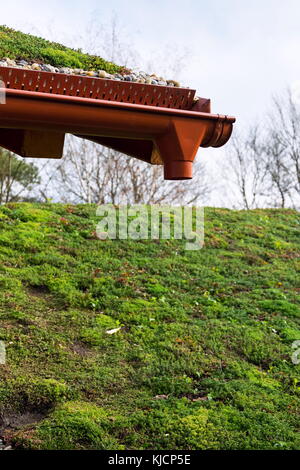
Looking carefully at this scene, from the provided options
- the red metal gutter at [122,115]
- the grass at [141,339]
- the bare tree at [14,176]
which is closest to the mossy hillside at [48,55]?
the red metal gutter at [122,115]

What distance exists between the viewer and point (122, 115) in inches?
120

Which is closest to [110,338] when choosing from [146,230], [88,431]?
[88,431]

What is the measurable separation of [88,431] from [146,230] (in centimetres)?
624

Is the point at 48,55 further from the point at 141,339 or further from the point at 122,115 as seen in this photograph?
the point at 141,339

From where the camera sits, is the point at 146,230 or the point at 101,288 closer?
the point at 101,288

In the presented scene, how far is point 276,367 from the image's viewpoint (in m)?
7.09

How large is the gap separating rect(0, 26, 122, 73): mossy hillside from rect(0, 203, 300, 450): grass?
3.40m

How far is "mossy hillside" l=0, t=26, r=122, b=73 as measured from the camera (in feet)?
11.0

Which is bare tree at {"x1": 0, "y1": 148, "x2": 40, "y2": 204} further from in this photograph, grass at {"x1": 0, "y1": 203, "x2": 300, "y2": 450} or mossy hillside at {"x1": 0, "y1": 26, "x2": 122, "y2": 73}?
mossy hillside at {"x1": 0, "y1": 26, "x2": 122, "y2": 73}

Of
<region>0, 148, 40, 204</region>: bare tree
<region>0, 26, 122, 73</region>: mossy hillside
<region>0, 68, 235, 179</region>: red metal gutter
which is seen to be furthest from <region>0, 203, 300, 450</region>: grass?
<region>0, 148, 40, 204</region>: bare tree

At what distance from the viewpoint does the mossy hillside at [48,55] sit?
3.35 meters

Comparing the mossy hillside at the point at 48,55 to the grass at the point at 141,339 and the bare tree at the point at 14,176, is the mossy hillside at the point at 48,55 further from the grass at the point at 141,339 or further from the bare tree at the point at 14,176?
the bare tree at the point at 14,176
